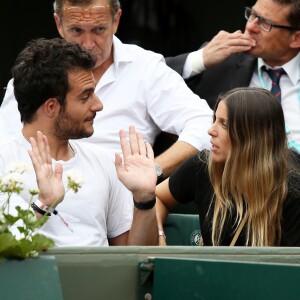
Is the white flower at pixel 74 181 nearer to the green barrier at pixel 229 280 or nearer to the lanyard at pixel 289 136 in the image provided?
the green barrier at pixel 229 280

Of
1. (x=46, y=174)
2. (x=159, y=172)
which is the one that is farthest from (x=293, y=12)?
(x=46, y=174)

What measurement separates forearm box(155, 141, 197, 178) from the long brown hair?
67 centimetres

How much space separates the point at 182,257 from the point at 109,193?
0.93 meters

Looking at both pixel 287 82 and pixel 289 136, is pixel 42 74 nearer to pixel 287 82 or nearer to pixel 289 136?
pixel 289 136

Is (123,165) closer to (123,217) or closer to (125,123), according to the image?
(123,217)

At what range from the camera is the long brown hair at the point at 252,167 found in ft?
14.4

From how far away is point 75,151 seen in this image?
4.56 m

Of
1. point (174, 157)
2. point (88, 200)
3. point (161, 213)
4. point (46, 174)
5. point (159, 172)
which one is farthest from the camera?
point (174, 157)

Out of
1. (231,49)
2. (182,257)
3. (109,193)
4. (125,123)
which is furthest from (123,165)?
(231,49)

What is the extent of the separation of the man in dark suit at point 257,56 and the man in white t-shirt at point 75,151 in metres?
1.18

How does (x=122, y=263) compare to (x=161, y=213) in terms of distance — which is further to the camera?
(x=161, y=213)

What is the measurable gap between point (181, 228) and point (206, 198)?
14.7 inches

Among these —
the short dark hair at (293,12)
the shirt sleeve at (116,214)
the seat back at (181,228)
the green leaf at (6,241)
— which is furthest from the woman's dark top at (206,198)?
the green leaf at (6,241)

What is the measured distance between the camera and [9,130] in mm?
5324
